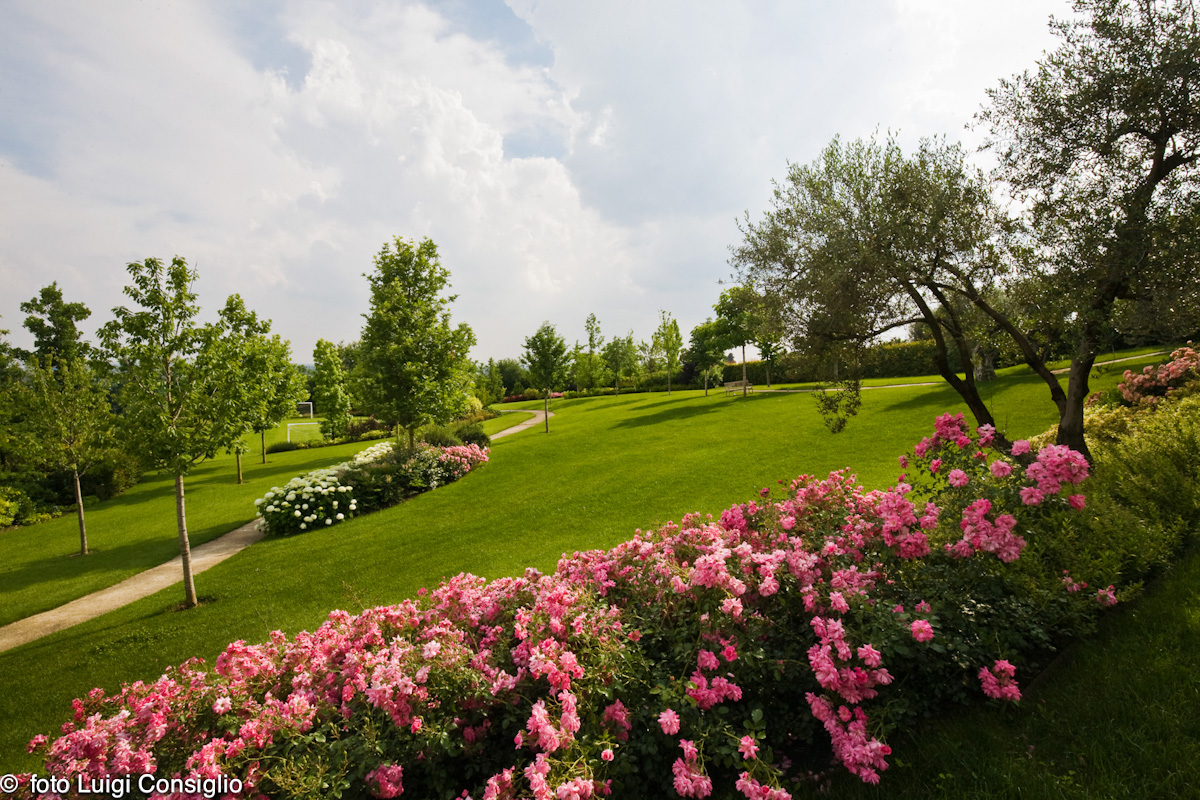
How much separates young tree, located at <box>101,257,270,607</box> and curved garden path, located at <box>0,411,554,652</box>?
8.01 feet

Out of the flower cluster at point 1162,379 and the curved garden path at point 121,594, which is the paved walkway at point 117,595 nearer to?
the curved garden path at point 121,594

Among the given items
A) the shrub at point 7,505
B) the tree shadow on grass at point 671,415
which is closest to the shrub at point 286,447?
the shrub at point 7,505

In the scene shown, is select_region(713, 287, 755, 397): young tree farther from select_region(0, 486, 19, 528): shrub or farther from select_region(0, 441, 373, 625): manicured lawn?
select_region(0, 486, 19, 528): shrub

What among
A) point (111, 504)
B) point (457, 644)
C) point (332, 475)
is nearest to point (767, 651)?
point (457, 644)

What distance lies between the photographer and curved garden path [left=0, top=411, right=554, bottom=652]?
29.8 ft

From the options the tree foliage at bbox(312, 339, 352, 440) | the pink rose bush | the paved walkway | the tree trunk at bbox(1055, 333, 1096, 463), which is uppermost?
the tree foliage at bbox(312, 339, 352, 440)

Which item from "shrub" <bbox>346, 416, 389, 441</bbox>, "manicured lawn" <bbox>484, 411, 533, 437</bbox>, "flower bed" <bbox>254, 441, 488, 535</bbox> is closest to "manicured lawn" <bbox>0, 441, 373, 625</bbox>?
"flower bed" <bbox>254, 441, 488, 535</bbox>

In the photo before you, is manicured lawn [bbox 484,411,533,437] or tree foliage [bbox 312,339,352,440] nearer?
manicured lawn [bbox 484,411,533,437]

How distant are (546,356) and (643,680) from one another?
85.7 feet

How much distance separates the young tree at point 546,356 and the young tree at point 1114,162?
75.3ft

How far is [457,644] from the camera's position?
371cm

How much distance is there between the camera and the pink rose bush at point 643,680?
2.95 metres

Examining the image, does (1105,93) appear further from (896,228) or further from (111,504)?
(111,504)

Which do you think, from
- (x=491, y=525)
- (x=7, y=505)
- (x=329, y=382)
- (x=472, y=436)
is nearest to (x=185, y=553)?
(x=491, y=525)
